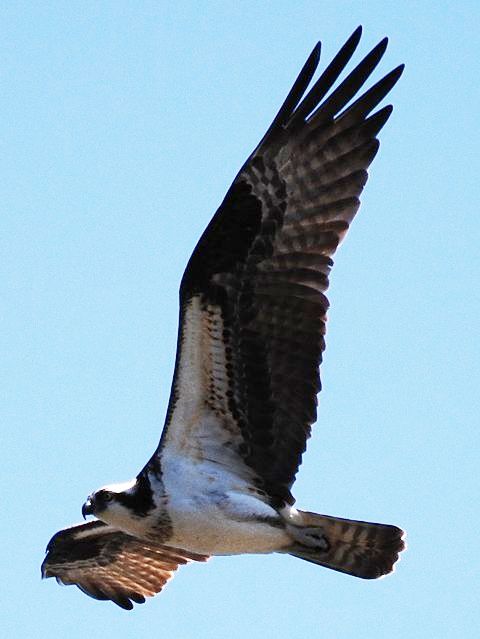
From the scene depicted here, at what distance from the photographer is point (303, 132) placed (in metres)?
9.70

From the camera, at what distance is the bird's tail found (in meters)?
9.63

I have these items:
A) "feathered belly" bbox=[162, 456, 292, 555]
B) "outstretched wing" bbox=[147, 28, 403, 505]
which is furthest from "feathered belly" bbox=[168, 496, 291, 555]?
"outstretched wing" bbox=[147, 28, 403, 505]

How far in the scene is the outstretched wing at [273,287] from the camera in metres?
9.32

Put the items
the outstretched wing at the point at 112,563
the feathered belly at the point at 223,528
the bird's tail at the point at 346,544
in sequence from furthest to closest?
1. the outstretched wing at the point at 112,563
2. the bird's tail at the point at 346,544
3. the feathered belly at the point at 223,528

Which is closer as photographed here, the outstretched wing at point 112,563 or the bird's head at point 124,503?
the bird's head at point 124,503

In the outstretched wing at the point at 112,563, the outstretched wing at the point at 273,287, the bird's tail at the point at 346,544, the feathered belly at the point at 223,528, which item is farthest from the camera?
the outstretched wing at the point at 112,563

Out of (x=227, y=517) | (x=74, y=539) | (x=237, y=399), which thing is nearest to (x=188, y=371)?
(x=237, y=399)

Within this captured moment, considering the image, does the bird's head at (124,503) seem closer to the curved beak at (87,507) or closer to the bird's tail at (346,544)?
the curved beak at (87,507)

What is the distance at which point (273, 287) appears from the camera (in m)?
9.48

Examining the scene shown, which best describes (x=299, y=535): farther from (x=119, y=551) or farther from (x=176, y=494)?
(x=119, y=551)

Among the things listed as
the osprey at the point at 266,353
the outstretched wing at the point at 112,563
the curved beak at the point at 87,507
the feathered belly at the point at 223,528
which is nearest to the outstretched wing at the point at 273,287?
the osprey at the point at 266,353

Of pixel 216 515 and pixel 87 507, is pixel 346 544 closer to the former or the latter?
pixel 216 515

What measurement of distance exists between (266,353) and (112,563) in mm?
2961

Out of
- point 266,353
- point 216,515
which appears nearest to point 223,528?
point 216,515
